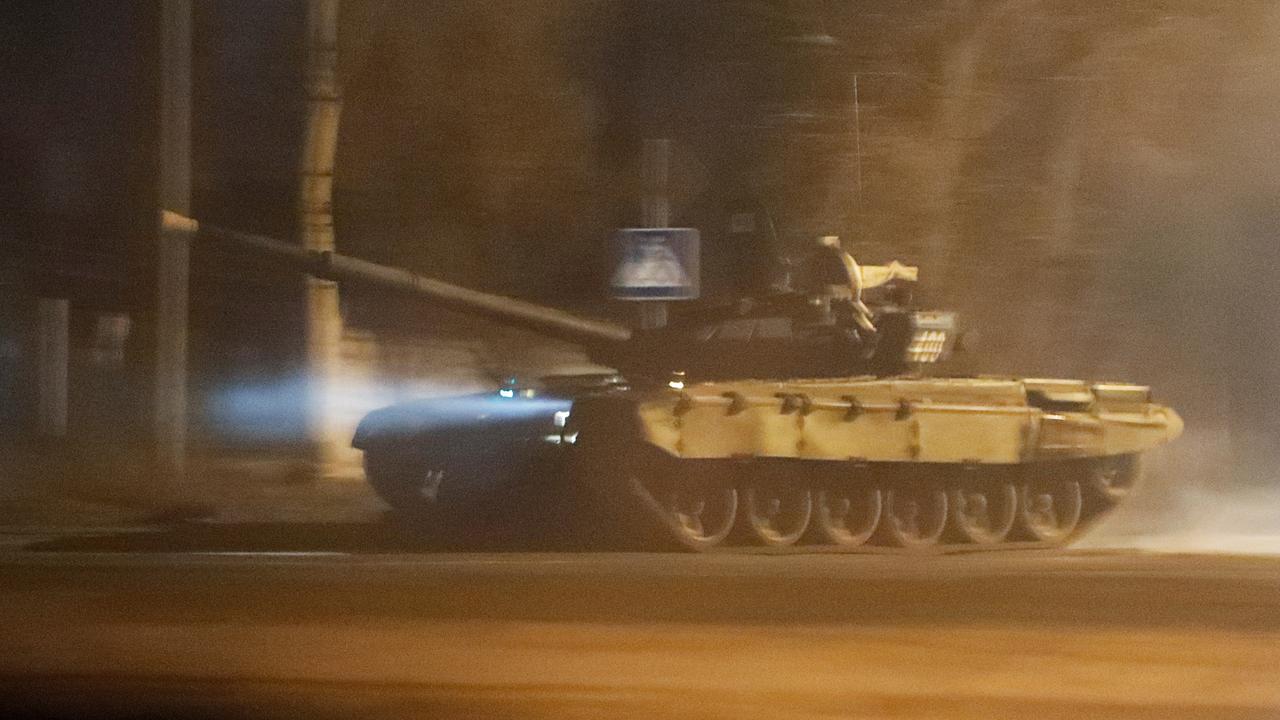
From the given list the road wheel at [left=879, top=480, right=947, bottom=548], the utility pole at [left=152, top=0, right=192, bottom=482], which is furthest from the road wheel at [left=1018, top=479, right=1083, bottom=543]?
the utility pole at [left=152, top=0, right=192, bottom=482]

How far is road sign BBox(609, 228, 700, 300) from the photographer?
13734 mm

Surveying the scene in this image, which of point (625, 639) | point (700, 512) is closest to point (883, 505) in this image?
point (700, 512)

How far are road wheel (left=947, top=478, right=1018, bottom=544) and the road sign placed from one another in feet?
8.02

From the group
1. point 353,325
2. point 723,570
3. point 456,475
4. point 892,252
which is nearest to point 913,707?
point 723,570

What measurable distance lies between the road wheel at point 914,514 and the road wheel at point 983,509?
0.33 feet

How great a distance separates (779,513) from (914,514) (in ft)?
3.40

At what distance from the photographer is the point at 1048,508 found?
13375 mm

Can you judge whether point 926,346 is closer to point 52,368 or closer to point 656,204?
point 656,204

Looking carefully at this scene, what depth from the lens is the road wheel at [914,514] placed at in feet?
41.4

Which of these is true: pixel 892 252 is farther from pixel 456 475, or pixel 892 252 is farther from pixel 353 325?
pixel 456 475

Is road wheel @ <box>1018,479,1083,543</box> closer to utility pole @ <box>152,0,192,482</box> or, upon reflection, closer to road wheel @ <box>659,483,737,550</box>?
road wheel @ <box>659,483,737,550</box>

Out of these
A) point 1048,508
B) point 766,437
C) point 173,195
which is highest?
point 173,195

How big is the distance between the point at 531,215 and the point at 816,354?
5.61m

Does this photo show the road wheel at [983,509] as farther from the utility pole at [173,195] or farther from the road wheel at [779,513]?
the utility pole at [173,195]
